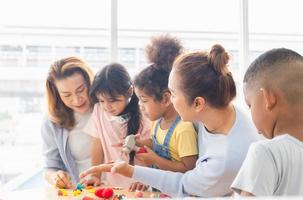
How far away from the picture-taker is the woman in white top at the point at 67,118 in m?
1.25

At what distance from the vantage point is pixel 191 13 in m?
1.72

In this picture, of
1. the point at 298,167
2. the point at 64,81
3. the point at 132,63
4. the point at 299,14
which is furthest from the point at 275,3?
the point at 298,167

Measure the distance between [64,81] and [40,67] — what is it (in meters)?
0.63

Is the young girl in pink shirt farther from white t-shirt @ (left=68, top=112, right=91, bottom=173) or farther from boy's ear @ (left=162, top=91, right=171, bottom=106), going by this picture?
boy's ear @ (left=162, top=91, right=171, bottom=106)

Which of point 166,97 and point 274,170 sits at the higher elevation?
point 166,97

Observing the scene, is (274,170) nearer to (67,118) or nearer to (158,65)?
(158,65)

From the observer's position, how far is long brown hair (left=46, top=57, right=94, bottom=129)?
49.7 inches

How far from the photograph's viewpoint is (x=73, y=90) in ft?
4.09

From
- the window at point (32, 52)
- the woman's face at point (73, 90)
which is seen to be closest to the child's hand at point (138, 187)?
the woman's face at point (73, 90)

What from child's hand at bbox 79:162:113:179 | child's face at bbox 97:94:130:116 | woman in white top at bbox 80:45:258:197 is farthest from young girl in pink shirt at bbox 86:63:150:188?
woman in white top at bbox 80:45:258:197

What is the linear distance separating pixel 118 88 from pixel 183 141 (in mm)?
279

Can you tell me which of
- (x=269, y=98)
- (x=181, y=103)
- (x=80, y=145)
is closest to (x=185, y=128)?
(x=181, y=103)

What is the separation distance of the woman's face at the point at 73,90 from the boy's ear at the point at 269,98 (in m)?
0.78

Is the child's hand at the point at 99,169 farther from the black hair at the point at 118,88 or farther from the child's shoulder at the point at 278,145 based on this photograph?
the child's shoulder at the point at 278,145
